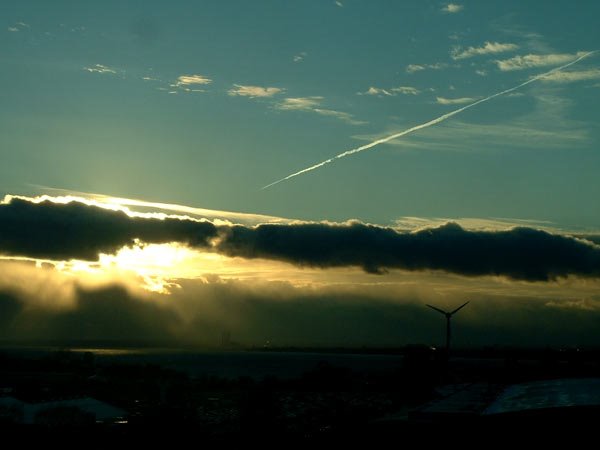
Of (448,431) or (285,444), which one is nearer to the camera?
(448,431)

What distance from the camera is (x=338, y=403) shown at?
139500 mm

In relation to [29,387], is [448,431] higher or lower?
higher

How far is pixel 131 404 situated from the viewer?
6481 inches

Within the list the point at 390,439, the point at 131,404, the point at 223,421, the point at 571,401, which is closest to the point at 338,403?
the point at 223,421

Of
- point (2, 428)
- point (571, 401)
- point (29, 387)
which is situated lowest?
point (29, 387)

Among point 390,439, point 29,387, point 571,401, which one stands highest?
point 571,401

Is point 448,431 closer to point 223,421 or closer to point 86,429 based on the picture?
point 86,429

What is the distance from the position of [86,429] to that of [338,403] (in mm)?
58904

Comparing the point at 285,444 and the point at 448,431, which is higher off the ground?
the point at 448,431

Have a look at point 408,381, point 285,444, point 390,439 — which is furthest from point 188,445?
point 408,381

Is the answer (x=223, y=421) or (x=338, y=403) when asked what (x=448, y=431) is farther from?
(x=338, y=403)

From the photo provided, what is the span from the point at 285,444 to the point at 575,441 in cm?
2999

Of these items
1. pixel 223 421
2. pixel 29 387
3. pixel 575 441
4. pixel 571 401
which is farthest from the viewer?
pixel 29 387

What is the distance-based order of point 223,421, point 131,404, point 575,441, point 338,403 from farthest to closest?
point 131,404
point 338,403
point 223,421
point 575,441
